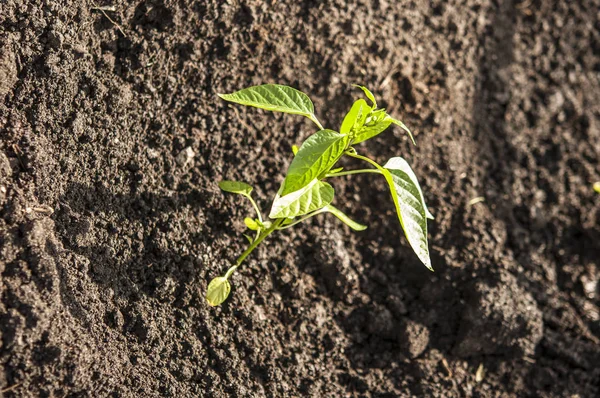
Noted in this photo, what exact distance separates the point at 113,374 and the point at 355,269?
2.39ft

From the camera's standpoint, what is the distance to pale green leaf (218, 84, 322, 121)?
1232 millimetres

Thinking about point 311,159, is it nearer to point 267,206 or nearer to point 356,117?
point 356,117

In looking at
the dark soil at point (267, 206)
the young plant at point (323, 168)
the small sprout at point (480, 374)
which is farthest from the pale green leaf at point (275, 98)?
the small sprout at point (480, 374)

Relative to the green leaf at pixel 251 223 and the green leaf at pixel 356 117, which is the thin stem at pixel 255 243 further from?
the green leaf at pixel 356 117

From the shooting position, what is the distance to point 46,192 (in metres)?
1.35

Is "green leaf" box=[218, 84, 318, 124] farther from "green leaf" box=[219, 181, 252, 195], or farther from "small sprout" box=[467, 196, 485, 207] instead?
"small sprout" box=[467, 196, 485, 207]

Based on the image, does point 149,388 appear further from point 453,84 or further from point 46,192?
point 453,84

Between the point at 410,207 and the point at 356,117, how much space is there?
0.23m

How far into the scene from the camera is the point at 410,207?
1226 mm

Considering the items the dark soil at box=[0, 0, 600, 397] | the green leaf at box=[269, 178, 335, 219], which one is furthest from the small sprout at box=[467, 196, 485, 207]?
the green leaf at box=[269, 178, 335, 219]

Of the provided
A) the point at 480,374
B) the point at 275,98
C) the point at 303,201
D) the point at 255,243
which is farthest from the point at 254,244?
the point at 480,374

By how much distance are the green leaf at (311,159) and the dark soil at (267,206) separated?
0.41 metres

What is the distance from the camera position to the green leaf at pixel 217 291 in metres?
1.40

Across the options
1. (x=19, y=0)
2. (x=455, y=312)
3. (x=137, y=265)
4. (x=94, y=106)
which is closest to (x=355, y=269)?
(x=455, y=312)
